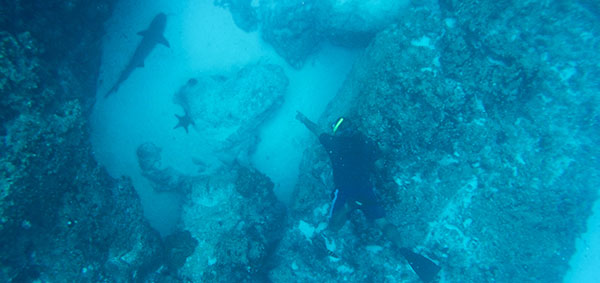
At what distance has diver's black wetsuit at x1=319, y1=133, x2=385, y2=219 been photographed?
4652mm

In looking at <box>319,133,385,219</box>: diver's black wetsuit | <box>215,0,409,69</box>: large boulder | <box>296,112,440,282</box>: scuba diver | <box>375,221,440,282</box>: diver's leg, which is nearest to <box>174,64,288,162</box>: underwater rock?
<box>215,0,409,69</box>: large boulder

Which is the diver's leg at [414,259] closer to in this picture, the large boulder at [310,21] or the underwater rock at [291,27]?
the large boulder at [310,21]

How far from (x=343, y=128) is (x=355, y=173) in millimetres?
777

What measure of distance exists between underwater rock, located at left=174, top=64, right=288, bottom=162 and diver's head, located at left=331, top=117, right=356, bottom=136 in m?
2.50

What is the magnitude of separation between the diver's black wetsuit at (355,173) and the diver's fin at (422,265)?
105 cm

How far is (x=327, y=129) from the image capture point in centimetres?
573

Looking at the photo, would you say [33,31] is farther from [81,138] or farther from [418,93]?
[418,93]

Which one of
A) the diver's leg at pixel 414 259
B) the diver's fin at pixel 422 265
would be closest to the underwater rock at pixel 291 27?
the diver's leg at pixel 414 259

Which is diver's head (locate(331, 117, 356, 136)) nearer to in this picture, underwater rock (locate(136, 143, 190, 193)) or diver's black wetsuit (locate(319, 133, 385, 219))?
diver's black wetsuit (locate(319, 133, 385, 219))

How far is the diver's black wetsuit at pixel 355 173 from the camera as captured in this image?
183 inches

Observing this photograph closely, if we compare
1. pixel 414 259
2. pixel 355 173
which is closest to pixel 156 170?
pixel 355 173

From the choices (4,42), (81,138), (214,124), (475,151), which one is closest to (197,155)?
(214,124)

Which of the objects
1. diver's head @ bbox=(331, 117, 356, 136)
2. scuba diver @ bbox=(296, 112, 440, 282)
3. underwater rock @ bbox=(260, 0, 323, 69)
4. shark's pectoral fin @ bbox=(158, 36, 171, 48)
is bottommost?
scuba diver @ bbox=(296, 112, 440, 282)

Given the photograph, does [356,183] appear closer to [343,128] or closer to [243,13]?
[343,128]
